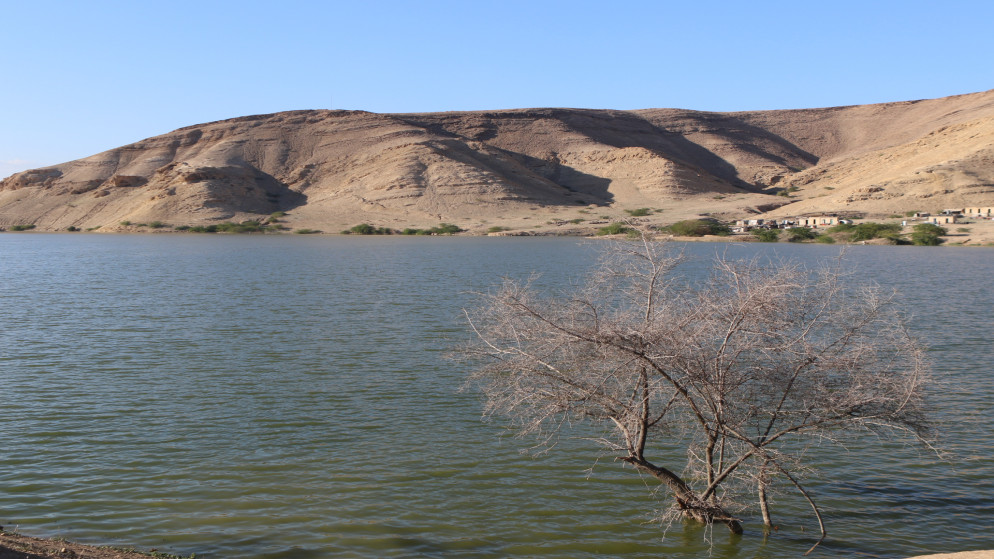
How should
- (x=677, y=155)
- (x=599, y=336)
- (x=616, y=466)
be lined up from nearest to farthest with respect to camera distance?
(x=599, y=336), (x=616, y=466), (x=677, y=155)

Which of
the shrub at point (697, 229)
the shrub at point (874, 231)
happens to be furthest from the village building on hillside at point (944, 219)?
the shrub at point (697, 229)

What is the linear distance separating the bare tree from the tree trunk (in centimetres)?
2

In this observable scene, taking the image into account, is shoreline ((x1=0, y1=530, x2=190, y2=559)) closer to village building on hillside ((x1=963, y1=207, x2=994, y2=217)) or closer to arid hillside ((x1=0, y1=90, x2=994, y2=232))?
arid hillside ((x1=0, y1=90, x2=994, y2=232))

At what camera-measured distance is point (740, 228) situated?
81625 millimetres

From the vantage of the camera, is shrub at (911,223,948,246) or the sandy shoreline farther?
shrub at (911,223,948,246)

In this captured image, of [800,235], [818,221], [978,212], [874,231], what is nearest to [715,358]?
[874,231]

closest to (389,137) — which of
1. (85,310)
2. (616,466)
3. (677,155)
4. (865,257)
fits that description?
(677,155)

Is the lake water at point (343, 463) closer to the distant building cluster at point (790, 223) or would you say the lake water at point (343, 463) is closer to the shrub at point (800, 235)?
the shrub at point (800, 235)

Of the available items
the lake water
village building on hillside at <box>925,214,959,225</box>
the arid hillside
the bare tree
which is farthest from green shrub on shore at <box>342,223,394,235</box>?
the bare tree

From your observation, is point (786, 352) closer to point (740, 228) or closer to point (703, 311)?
point (703, 311)

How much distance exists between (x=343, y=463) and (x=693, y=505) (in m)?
4.85

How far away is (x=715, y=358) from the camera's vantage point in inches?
318

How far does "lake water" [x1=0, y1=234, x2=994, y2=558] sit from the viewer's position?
8.76m

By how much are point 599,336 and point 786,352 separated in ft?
6.72
